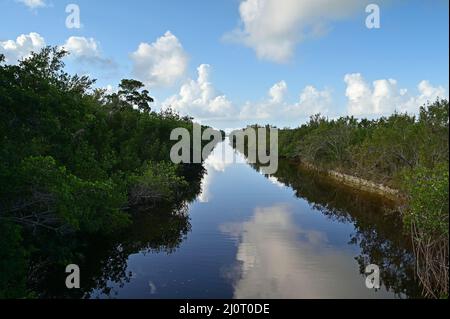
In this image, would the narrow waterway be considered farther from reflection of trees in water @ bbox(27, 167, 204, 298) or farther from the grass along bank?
the grass along bank

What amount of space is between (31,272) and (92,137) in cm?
1452

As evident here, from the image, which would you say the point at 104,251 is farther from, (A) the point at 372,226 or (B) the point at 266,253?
(A) the point at 372,226

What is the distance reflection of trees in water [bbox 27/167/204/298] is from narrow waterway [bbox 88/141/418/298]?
143 mm

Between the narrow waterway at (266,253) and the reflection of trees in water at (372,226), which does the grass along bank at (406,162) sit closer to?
the reflection of trees in water at (372,226)

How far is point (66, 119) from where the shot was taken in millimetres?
20594

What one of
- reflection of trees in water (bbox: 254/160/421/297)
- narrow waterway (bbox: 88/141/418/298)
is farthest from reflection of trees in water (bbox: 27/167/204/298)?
reflection of trees in water (bbox: 254/160/421/297)

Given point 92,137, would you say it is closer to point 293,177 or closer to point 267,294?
Result: point 267,294

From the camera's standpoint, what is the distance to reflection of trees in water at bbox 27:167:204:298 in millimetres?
21531

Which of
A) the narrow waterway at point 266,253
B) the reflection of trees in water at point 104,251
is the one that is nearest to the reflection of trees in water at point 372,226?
the narrow waterway at point 266,253

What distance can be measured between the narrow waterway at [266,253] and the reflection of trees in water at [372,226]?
0.06 metres

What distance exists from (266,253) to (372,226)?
1227 centimetres

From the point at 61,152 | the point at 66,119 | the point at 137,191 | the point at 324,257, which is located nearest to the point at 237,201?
the point at 137,191

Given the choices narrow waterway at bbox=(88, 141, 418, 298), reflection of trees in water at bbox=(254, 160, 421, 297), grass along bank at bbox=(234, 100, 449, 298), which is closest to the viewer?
grass along bank at bbox=(234, 100, 449, 298)

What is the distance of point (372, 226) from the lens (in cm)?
3472
